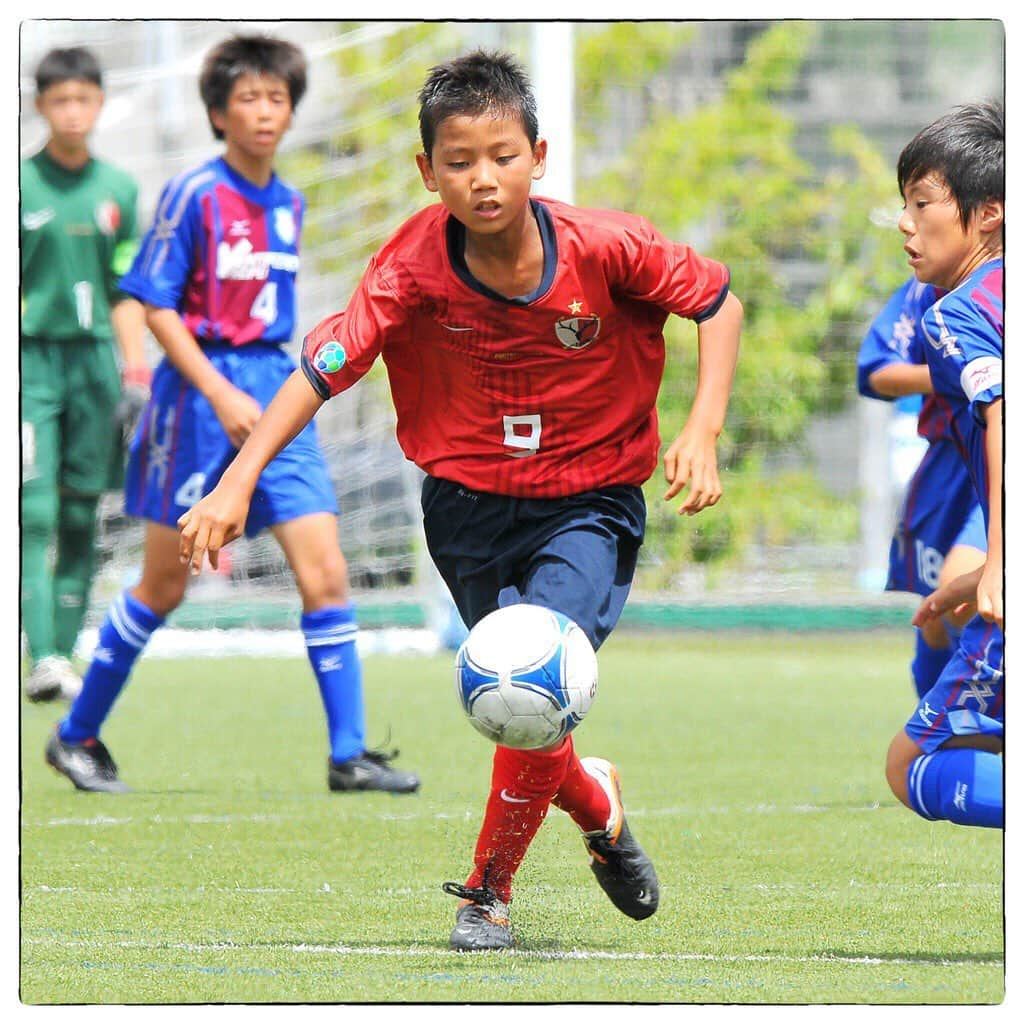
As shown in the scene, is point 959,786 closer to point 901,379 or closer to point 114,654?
point 901,379

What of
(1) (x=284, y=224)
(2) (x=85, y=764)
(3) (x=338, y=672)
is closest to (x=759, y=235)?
(1) (x=284, y=224)

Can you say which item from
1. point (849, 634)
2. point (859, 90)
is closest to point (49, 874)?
point (849, 634)

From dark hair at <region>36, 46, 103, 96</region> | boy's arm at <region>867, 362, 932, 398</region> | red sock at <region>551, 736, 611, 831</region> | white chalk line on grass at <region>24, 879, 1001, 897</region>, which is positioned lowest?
white chalk line on grass at <region>24, 879, 1001, 897</region>

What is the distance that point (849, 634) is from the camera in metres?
11.2

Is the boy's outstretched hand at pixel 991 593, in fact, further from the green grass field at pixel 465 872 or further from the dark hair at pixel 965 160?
the dark hair at pixel 965 160

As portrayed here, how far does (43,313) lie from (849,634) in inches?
207

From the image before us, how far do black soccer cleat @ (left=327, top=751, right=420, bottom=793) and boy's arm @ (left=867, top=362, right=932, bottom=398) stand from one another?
70.0 inches

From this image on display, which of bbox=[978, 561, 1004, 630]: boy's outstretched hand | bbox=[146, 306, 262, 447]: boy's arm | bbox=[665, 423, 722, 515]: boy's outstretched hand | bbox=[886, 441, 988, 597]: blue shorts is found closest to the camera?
bbox=[978, 561, 1004, 630]: boy's outstretched hand

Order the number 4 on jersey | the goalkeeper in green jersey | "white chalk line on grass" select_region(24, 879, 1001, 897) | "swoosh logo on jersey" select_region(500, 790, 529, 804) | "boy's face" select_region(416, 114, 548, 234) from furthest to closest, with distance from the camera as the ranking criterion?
1. the goalkeeper in green jersey
2. the number 4 on jersey
3. "white chalk line on grass" select_region(24, 879, 1001, 897)
4. "swoosh logo on jersey" select_region(500, 790, 529, 804)
5. "boy's face" select_region(416, 114, 548, 234)

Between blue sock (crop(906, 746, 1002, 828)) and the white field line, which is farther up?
blue sock (crop(906, 746, 1002, 828))

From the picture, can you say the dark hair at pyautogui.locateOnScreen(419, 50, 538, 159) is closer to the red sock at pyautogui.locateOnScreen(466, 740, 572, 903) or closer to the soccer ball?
the soccer ball

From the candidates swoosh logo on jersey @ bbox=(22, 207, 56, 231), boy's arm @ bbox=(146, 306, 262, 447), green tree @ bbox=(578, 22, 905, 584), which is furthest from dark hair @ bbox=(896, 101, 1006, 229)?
green tree @ bbox=(578, 22, 905, 584)

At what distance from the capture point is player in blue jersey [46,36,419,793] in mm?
5762

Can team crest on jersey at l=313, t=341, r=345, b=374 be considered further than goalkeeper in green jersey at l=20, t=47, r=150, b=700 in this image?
No
